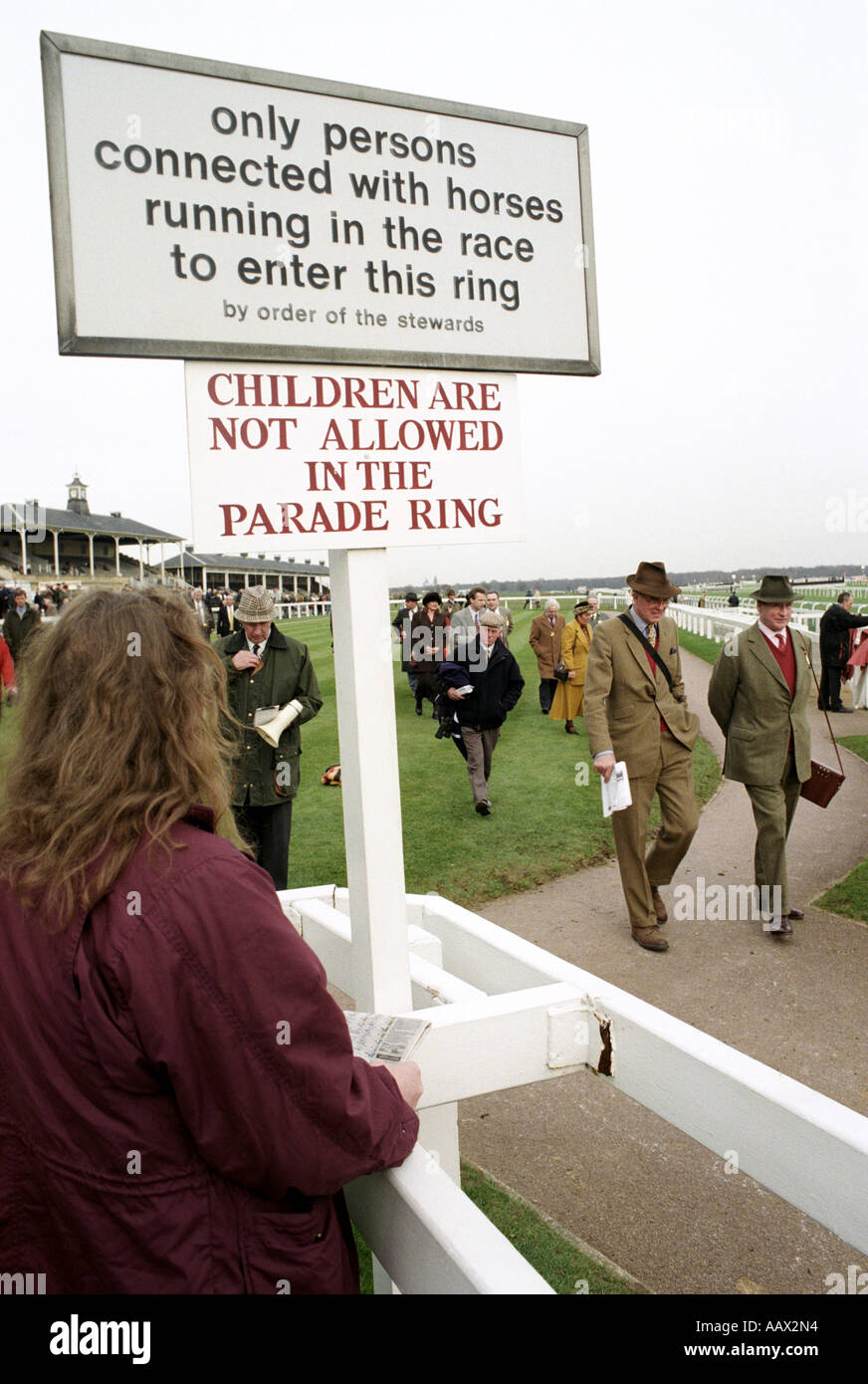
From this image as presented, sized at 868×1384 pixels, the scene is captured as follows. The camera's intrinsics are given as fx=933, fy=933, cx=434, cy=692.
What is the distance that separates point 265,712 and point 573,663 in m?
8.45

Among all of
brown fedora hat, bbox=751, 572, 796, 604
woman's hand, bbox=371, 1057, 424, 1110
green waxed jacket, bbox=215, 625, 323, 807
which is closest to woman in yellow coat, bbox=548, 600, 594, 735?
brown fedora hat, bbox=751, 572, 796, 604

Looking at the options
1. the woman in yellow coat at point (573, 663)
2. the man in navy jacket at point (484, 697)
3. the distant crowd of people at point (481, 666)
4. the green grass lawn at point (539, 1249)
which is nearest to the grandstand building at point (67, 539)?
the distant crowd of people at point (481, 666)

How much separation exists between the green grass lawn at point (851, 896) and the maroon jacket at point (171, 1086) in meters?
5.62

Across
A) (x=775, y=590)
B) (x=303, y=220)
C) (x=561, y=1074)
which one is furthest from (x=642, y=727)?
(x=303, y=220)

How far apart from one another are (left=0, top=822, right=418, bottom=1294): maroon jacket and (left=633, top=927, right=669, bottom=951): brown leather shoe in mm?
4576

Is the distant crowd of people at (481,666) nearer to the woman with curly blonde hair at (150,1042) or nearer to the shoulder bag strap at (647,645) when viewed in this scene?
the shoulder bag strap at (647,645)

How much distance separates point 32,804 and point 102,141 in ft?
4.13

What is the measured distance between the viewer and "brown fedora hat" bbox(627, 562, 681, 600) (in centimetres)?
587

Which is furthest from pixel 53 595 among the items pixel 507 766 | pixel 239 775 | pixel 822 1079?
pixel 822 1079

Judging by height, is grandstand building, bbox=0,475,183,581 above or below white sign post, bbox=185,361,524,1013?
above

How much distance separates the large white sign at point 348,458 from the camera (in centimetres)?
189

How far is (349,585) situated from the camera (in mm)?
1997

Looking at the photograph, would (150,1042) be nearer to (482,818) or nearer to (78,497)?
(482,818)

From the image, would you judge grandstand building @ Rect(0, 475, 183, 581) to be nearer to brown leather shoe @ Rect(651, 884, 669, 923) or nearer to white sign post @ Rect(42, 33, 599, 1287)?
brown leather shoe @ Rect(651, 884, 669, 923)
